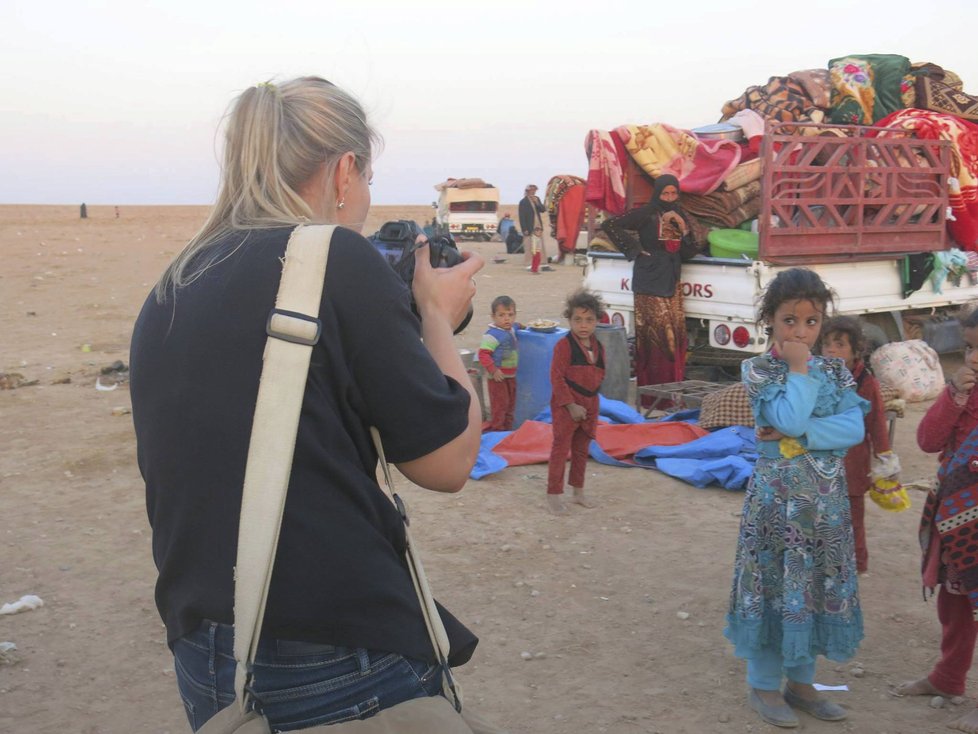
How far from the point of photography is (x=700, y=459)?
734 centimetres

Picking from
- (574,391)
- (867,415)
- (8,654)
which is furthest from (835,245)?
(8,654)

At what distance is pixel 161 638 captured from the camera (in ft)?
15.2

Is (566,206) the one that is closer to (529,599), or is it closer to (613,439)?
(613,439)

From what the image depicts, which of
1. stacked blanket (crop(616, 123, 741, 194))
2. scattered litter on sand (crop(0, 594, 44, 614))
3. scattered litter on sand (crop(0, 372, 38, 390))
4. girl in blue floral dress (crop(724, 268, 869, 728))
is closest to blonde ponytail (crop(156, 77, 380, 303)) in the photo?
girl in blue floral dress (crop(724, 268, 869, 728))

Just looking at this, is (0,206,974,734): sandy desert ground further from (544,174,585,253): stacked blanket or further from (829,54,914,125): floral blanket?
(544,174,585,253): stacked blanket

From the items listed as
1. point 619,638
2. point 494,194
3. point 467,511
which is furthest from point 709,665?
point 494,194

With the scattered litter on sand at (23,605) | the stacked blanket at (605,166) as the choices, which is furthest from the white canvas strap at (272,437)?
the stacked blanket at (605,166)

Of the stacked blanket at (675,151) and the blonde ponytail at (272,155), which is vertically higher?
the stacked blanket at (675,151)

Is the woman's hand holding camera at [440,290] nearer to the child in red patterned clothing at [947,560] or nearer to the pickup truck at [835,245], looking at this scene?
the child in red patterned clothing at [947,560]

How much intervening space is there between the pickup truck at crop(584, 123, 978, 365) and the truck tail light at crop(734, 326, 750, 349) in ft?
0.03

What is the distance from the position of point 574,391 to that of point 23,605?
339 centimetres

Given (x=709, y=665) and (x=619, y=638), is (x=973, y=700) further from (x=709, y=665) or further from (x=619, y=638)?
(x=619, y=638)

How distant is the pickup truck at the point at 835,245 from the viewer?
28.0 ft

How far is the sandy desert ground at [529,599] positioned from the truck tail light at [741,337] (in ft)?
4.77
